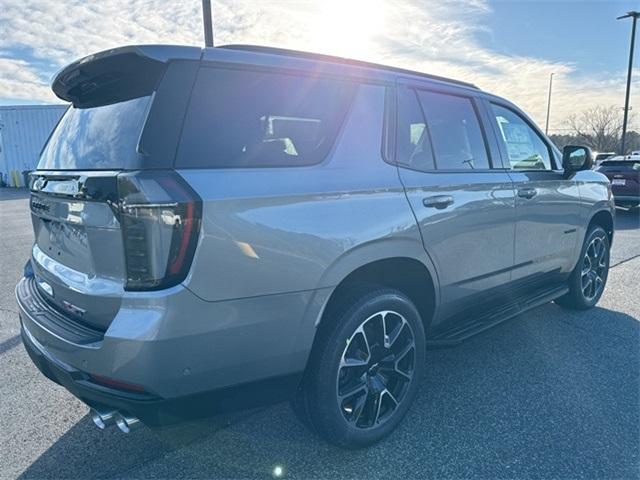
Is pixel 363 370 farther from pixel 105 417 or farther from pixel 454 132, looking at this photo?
pixel 454 132

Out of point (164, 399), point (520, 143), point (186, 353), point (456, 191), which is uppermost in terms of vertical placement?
point (520, 143)

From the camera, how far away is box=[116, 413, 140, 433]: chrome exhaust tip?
1962 millimetres

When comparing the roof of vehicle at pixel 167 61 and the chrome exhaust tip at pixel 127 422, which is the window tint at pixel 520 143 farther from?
the chrome exhaust tip at pixel 127 422

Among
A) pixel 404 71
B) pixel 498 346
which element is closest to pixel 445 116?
pixel 404 71

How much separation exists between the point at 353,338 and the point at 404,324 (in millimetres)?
372

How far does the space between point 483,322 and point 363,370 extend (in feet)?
3.67

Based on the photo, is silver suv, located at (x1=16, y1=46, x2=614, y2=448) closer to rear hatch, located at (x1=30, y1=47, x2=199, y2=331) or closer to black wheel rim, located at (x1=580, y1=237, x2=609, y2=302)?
rear hatch, located at (x1=30, y1=47, x2=199, y2=331)

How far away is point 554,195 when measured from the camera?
154 inches

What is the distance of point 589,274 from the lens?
467cm

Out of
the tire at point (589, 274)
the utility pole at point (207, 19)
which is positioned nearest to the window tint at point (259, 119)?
the tire at point (589, 274)

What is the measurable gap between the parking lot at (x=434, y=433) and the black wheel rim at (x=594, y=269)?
98cm

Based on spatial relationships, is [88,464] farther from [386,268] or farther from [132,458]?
[386,268]

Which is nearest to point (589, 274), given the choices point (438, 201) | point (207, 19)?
point (438, 201)

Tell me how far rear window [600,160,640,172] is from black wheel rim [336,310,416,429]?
12.5 meters
